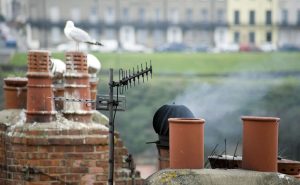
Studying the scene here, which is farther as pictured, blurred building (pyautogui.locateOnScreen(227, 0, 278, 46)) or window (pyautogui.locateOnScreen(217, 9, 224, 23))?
window (pyautogui.locateOnScreen(217, 9, 224, 23))

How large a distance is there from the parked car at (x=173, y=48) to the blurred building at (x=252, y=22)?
3958 millimetres

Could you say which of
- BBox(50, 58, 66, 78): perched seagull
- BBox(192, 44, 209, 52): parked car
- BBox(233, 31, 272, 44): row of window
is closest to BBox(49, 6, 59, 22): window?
BBox(192, 44, 209, 52): parked car

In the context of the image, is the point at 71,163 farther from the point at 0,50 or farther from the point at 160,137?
the point at 0,50

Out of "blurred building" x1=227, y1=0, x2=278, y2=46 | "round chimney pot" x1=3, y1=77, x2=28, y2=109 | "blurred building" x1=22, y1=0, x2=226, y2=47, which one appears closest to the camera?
"round chimney pot" x1=3, y1=77, x2=28, y2=109

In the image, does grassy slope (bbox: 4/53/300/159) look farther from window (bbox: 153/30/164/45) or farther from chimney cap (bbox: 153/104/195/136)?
chimney cap (bbox: 153/104/195/136)

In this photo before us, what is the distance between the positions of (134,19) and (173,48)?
11.3 feet

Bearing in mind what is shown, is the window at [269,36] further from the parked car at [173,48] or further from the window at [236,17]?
the parked car at [173,48]

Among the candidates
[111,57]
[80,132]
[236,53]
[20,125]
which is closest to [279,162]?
[80,132]

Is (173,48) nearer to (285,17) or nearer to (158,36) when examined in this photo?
(158,36)

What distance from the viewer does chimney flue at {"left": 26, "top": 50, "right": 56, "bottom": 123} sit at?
647 centimetres

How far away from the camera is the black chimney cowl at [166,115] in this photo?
685 cm

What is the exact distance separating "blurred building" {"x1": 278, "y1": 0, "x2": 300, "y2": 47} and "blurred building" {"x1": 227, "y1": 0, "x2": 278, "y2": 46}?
1.34 ft

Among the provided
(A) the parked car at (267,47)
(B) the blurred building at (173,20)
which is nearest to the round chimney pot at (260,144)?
(B) the blurred building at (173,20)

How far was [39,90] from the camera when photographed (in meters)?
6.50
